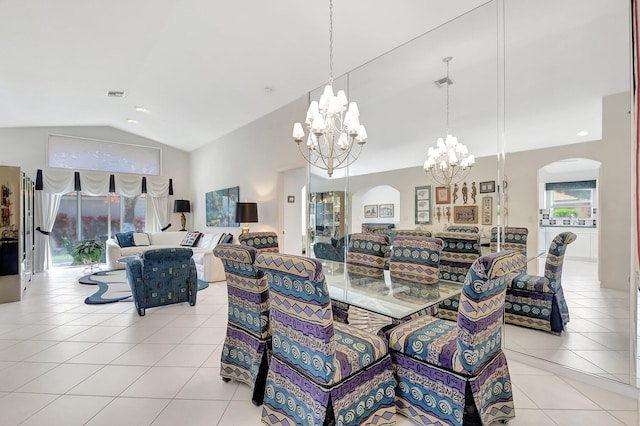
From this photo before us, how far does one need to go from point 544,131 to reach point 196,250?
580 cm

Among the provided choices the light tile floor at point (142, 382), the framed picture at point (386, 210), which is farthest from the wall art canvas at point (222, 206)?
the framed picture at point (386, 210)

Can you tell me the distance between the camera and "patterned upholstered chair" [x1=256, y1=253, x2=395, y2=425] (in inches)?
53.1

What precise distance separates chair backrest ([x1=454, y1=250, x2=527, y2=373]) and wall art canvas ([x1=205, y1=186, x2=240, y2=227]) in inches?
206

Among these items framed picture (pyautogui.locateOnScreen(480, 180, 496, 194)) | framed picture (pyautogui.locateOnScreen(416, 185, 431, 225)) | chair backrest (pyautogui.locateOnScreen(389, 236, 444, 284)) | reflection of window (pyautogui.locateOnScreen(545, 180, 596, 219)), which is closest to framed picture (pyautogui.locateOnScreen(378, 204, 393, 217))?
framed picture (pyautogui.locateOnScreen(416, 185, 431, 225))

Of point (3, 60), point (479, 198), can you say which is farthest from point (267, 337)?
point (3, 60)

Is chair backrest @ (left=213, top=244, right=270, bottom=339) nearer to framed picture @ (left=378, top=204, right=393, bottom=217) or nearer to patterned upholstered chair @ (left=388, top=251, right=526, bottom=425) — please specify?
patterned upholstered chair @ (left=388, top=251, right=526, bottom=425)

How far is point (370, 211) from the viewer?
3953mm

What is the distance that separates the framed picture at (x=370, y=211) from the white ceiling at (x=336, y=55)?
601 millimetres

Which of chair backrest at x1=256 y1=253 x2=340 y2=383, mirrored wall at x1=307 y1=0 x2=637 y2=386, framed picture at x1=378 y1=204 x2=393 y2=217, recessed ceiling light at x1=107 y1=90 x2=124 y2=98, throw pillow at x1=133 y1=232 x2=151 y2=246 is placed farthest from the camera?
throw pillow at x1=133 y1=232 x2=151 y2=246

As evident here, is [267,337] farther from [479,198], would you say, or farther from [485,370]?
[479,198]

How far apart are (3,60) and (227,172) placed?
3.68 metres

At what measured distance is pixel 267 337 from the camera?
183cm

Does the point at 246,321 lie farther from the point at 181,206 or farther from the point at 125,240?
the point at 181,206

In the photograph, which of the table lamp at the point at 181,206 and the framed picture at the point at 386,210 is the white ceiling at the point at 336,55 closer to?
the framed picture at the point at 386,210
